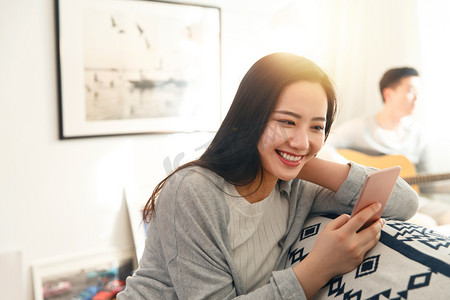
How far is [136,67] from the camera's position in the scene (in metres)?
2.03

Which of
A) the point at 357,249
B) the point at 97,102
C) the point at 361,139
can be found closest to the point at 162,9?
the point at 97,102

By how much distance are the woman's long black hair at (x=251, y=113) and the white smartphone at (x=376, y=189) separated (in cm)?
22

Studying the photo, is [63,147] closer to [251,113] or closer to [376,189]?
[251,113]

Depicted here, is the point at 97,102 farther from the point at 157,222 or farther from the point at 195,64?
the point at 157,222

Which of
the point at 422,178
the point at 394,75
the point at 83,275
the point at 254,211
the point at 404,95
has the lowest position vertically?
the point at 83,275

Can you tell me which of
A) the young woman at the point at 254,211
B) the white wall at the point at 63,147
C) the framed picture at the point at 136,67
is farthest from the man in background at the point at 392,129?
the young woman at the point at 254,211

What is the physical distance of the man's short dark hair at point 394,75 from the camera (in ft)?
7.68

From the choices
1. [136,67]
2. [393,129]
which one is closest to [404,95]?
[393,129]

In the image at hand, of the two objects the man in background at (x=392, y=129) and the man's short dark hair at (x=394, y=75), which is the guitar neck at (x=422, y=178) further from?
the man's short dark hair at (x=394, y=75)

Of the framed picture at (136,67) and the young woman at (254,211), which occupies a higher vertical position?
the framed picture at (136,67)

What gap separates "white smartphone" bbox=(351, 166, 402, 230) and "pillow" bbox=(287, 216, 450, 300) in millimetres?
66

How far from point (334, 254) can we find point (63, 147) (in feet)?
5.12

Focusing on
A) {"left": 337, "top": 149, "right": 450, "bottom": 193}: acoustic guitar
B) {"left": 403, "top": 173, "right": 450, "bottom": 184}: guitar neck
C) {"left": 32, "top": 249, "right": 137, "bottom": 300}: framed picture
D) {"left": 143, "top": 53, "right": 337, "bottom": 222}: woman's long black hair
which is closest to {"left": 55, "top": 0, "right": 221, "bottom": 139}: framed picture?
{"left": 32, "top": 249, "right": 137, "bottom": 300}: framed picture

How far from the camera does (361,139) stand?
241cm
